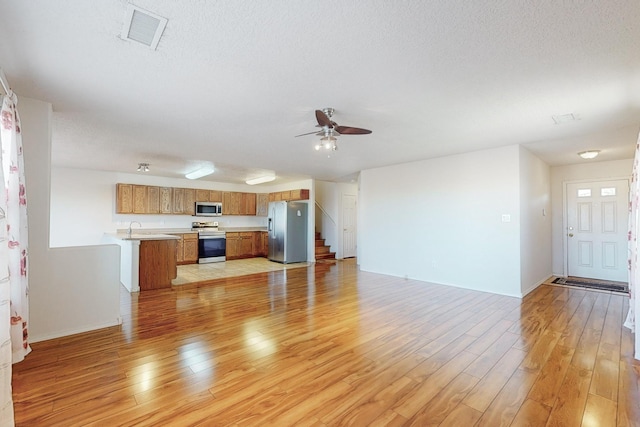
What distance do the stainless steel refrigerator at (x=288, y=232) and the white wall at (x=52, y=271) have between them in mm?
4764

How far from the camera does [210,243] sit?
8.14m

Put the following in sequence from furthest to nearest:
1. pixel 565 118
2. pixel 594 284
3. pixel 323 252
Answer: pixel 323 252
pixel 594 284
pixel 565 118

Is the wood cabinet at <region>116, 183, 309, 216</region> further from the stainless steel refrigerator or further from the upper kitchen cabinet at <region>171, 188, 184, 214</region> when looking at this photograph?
the stainless steel refrigerator

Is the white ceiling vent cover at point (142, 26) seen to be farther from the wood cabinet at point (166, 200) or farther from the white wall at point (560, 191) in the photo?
the white wall at point (560, 191)

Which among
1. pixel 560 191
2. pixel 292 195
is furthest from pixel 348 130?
pixel 560 191

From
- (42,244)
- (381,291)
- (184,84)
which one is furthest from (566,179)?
(42,244)

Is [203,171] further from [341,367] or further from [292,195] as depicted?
[341,367]

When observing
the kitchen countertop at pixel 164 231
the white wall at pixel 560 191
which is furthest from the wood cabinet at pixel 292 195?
the white wall at pixel 560 191

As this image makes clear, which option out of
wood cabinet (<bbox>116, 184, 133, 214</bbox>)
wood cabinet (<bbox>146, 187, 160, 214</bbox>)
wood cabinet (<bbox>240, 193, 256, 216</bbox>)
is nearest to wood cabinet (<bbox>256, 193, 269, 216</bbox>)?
wood cabinet (<bbox>240, 193, 256, 216</bbox>)

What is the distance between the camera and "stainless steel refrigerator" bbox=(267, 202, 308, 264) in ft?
26.5

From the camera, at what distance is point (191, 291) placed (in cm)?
502

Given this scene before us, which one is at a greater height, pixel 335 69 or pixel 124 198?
pixel 335 69

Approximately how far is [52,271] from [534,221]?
6.92 m

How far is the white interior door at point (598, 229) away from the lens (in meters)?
5.56
